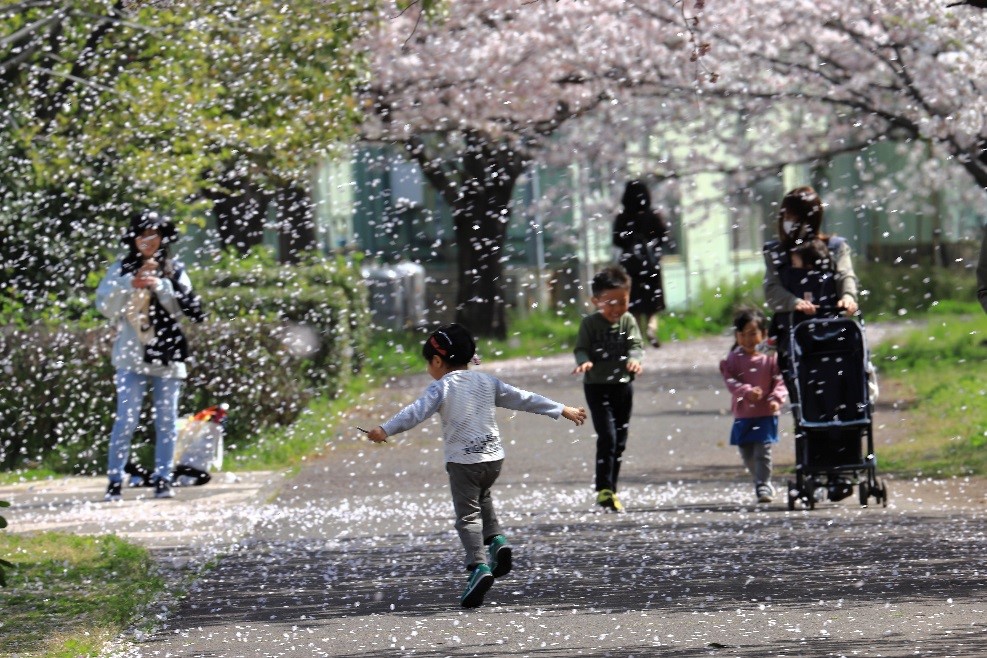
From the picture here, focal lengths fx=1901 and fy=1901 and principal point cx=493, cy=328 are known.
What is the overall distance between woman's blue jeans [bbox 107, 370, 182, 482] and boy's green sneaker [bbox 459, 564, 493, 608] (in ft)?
15.7

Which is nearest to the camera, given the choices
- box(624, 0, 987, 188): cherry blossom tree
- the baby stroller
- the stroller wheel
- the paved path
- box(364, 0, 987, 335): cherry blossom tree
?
the paved path

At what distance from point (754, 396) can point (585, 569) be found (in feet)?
9.28

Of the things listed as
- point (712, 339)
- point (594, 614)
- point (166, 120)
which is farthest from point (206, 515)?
point (712, 339)

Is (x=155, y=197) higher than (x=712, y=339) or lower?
higher

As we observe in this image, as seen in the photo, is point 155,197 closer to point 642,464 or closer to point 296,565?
point 642,464

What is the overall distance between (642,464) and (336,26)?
5794mm

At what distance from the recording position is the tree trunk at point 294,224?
91.0 feet

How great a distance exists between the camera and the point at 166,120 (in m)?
16.0

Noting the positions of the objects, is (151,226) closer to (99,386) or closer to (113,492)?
(113,492)

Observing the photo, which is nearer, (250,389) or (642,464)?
(642,464)

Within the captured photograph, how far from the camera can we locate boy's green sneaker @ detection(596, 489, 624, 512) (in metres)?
10.7

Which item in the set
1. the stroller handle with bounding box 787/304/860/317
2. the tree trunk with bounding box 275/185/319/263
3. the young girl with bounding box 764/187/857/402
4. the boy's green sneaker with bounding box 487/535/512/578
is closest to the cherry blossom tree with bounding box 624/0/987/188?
the young girl with bounding box 764/187/857/402

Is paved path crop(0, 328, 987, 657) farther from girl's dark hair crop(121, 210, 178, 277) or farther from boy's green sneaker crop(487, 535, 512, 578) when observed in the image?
girl's dark hair crop(121, 210, 178, 277)

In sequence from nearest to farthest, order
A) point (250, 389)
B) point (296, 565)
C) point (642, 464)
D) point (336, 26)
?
point (296, 565), point (642, 464), point (250, 389), point (336, 26)
